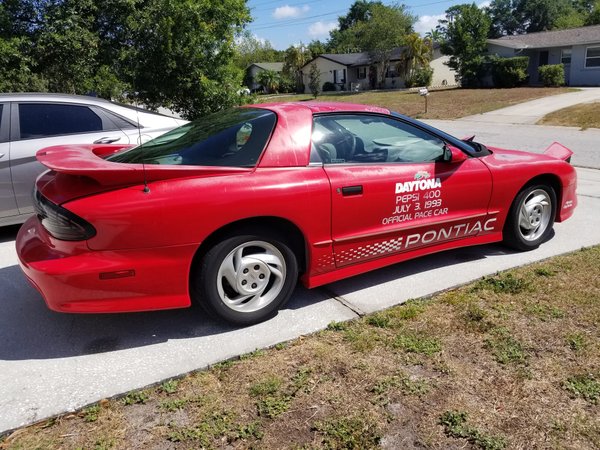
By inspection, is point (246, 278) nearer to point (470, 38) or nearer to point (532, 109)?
point (532, 109)

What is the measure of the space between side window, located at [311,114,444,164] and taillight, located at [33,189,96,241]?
155 centimetres

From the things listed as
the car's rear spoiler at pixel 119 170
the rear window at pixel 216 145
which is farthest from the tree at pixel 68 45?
the car's rear spoiler at pixel 119 170

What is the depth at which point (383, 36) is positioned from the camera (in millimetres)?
44688

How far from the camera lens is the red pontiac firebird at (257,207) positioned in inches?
112

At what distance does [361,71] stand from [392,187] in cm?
5048

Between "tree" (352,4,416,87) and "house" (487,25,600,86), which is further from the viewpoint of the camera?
"tree" (352,4,416,87)

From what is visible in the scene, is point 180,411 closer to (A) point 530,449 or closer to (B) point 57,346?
(B) point 57,346

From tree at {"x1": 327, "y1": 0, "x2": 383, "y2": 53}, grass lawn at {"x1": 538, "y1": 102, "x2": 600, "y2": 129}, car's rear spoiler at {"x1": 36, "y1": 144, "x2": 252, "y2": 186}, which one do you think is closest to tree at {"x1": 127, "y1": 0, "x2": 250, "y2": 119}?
car's rear spoiler at {"x1": 36, "y1": 144, "x2": 252, "y2": 186}

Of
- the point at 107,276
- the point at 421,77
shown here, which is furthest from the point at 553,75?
the point at 107,276

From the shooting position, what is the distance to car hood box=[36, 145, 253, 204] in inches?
112

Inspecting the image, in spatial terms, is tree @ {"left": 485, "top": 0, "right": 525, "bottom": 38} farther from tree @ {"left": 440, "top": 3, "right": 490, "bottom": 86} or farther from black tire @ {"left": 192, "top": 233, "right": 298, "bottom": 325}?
black tire @ {"left": 192, "top": 233, "right": 298, "bottom": 325}

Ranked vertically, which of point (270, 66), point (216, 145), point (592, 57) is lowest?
point (216, 145)

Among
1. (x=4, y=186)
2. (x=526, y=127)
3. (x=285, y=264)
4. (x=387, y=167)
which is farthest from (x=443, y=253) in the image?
(x=526, y=127)

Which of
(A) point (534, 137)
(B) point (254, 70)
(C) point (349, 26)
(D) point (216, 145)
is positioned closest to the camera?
(D) point (216, 145)
